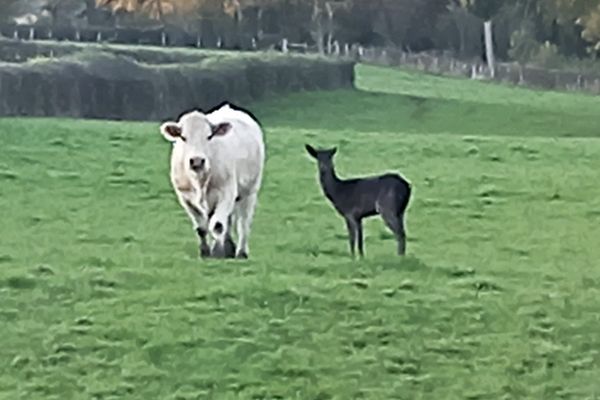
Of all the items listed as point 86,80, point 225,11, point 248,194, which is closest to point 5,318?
point 248,194

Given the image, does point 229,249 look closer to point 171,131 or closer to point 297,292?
point 171,131

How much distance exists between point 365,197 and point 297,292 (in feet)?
6.11

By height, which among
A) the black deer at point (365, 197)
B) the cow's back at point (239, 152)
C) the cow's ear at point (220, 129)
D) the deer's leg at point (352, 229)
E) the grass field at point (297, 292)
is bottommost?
the grass field at point (297, 292)

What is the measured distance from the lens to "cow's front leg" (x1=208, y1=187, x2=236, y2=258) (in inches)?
550

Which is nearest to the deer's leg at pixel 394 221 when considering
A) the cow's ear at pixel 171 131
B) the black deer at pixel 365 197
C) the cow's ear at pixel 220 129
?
the black deer at pixel 365 197

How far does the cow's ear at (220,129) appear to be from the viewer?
14109mm

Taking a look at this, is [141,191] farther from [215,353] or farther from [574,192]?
[215,353]

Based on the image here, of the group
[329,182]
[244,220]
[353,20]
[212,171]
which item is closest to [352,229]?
[329,182]

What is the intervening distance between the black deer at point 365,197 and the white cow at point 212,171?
Result: 0.69 metres

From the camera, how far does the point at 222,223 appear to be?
550 inches

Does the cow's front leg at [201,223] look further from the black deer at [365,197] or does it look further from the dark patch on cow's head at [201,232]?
the black deer at [365,197]

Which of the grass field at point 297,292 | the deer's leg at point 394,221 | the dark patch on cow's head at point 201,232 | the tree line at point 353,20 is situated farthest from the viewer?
the tree line at point 353,20

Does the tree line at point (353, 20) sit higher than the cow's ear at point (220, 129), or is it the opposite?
the tree line at point (353, 20)

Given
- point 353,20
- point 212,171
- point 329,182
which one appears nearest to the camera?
point 212,171
